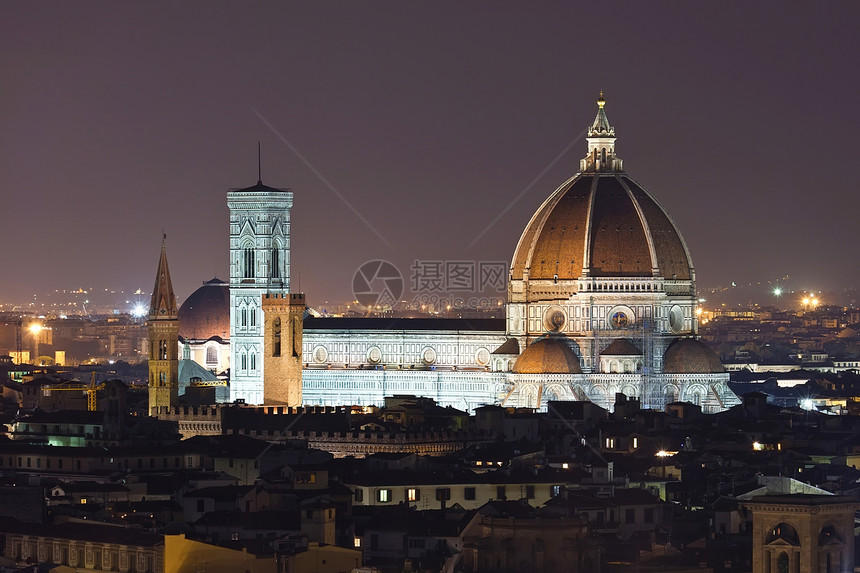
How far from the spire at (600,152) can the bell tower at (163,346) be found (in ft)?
65.5

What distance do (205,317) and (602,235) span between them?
54.6m

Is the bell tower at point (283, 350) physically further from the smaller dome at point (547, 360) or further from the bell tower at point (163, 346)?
the smaller dome at point (547, 360)

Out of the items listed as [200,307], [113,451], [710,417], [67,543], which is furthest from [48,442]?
[200,307]

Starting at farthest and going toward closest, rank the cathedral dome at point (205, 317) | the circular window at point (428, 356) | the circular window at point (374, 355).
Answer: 1. the cathedral dome at point (205, 317)
2. the circular window at point (374, 355)
3. the circular window at point (428, 356)

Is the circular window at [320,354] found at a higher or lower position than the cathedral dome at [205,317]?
lower

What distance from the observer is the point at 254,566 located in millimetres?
71125

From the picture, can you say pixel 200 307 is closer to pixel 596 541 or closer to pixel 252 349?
pixel 252 349

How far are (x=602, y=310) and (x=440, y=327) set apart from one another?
381 inches

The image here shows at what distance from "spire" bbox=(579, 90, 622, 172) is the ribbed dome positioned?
1.23 m

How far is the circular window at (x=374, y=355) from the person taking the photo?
498 ft

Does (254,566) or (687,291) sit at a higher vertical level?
(687,291)

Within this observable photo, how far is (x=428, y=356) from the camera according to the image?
150 metres

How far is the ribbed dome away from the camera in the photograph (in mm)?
144750

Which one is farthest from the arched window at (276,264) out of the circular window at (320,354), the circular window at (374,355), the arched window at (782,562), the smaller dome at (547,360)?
the arched window at (782,562)
